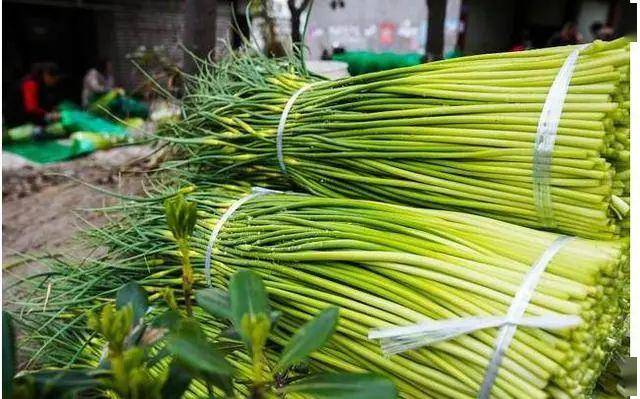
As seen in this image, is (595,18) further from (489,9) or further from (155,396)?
(155,396)

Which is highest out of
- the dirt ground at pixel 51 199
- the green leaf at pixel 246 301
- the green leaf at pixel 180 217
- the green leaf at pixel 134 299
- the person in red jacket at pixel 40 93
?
the person in red jacket at pixel 40 93

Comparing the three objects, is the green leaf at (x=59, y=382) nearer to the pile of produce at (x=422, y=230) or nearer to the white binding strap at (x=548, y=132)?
the pile of produce at (x=422, y=230)

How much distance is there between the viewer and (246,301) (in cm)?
84

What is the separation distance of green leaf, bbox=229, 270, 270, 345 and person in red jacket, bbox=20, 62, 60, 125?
25.6 feet

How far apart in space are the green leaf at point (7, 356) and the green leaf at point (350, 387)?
40 cm

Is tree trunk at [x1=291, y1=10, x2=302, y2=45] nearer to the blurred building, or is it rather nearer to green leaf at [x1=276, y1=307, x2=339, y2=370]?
green leaf at [x1=276, y1=307, x2=339, y2=370]

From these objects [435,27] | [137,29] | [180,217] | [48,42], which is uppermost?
[137,29]

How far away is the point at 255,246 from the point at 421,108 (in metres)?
0.56

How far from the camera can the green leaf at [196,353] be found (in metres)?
0.74

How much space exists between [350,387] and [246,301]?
212 mm

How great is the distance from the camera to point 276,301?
4.23 feet

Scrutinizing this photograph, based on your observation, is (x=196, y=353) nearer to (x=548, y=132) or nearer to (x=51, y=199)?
(x=548, y=132)

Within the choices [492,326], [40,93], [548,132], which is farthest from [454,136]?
[40,93]

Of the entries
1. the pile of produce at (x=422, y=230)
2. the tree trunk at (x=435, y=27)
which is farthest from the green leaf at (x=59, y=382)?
the tree trunk at (x=435, y=27)
